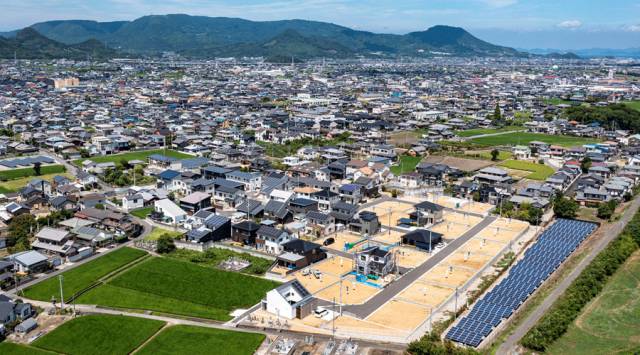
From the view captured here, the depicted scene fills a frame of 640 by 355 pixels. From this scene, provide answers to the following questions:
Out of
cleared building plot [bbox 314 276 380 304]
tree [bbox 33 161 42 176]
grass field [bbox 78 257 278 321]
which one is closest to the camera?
grass field [bbox 78 257 278 321]

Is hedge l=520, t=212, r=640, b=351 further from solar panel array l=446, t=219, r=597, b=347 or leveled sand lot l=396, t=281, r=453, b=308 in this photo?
leveled sand lot l=396, t=281, r=453, b=308

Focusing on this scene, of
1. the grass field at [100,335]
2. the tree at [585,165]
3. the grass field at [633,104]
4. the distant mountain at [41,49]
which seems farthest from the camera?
the distant mountain at [41,49]

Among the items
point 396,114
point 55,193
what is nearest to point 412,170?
point 55,193

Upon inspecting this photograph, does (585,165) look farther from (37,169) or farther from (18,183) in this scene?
(18,183)

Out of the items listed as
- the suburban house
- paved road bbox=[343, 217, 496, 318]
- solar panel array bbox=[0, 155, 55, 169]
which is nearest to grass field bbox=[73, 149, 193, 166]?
solar panel array bbox=[0, 155, 55, 169]

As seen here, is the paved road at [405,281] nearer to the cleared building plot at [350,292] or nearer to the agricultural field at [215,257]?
the cleared building plot at [350,292]

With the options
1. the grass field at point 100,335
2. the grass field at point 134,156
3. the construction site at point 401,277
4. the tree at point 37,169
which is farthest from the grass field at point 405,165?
the grass field at point 100,335

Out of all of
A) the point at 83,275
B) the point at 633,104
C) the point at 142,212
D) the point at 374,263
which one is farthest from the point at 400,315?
the point at 633,104
